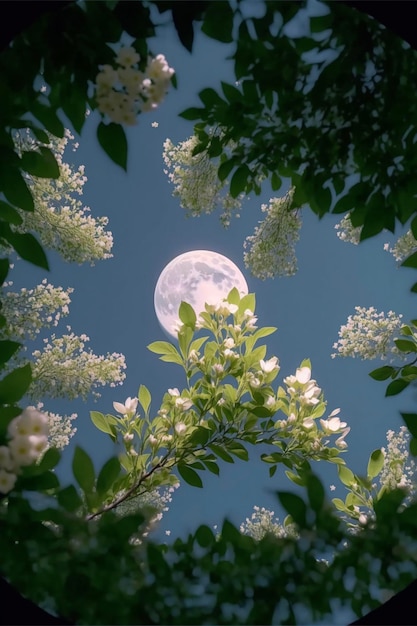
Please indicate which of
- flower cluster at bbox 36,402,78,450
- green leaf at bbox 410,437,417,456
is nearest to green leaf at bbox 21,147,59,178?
green leaf at bbox 410,437,417,456

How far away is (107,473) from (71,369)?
87.5 inches

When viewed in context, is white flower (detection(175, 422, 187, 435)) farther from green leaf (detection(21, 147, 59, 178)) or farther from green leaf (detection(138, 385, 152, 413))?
green leaf (detection(21, 147, 59, 178))

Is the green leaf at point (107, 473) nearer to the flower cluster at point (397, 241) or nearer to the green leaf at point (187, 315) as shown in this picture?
the green leaf at point (187, 315)

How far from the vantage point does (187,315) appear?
6.23ft

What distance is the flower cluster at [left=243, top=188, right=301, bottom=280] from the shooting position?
2.38m

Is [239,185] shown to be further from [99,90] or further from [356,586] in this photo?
[356,586]

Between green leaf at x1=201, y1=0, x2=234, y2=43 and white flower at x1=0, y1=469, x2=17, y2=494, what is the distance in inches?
34.6

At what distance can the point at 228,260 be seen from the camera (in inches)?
102

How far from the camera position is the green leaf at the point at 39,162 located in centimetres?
108

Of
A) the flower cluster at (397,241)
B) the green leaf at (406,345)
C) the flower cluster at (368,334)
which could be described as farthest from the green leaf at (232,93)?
the flower cluster at (368,334)

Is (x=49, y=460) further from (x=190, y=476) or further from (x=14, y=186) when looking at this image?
(x=190, y=476)

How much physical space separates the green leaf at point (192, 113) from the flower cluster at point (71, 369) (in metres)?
2.03

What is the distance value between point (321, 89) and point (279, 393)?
3.39 feet

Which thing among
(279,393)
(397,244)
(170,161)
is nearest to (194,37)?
(279,393)
